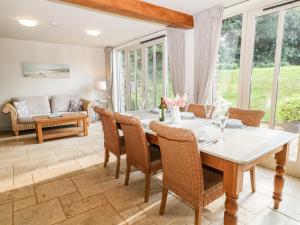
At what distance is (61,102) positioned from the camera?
5562 mm

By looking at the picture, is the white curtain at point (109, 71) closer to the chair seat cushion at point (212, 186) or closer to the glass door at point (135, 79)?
the glass door at point (135, 79)

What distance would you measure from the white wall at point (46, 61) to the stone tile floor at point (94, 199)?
275 cm

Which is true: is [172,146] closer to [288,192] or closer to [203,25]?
[288,192]

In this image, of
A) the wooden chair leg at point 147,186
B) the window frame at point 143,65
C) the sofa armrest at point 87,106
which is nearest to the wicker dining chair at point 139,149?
the wooden chair leg at point 147,186

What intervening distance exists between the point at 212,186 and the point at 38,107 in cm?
513

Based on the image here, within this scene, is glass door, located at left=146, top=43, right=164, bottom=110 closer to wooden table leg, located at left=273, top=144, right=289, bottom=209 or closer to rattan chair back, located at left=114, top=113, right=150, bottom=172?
rattan chair back, located at left=114, top=113, right=150, bottom=172

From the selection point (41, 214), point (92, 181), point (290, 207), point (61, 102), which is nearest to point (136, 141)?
point (92, 181)

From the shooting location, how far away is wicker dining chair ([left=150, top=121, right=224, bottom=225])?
4.58ft

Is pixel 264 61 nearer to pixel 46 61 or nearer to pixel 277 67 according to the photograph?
pixel 277 67

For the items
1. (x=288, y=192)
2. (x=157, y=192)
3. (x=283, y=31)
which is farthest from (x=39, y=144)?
(x=283, y=31)

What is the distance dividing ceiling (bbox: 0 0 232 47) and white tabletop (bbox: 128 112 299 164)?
Result: 2.06 metres

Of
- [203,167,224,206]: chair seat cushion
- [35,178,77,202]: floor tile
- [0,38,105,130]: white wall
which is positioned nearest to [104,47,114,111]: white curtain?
[0,38,105,130]: white wall

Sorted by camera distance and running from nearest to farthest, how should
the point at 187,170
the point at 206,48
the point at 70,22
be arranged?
the point at 187,170
the point at 206,48
the point at 70,22

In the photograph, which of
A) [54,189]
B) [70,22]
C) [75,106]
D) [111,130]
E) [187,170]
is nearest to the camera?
[187,170]
